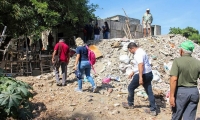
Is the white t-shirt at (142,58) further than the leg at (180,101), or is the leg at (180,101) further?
the white t-shirt at (142,58)

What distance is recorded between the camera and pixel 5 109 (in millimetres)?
3730

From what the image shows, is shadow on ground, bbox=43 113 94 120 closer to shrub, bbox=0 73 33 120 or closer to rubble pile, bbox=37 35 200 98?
shrub, bbox=0 73 33 120

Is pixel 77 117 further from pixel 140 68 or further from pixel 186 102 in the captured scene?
pixel 186 102

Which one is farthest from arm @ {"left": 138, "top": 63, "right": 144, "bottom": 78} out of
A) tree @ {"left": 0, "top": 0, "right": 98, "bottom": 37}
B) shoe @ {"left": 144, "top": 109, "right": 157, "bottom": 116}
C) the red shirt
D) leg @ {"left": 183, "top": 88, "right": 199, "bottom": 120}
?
tree @ {"left": 0, "top": 0, "right": 98, "bottom": 37}

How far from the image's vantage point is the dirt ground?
16.3 ft

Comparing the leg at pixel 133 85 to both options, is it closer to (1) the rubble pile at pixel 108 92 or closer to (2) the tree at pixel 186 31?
(1) the rubble pile at pixel 108 92

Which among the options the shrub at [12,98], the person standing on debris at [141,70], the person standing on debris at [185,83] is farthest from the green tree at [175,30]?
the shrub at [12,98]

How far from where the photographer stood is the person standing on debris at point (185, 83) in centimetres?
333

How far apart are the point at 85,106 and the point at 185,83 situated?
271 cm

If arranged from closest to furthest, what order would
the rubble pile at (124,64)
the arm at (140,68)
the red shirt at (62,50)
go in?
the arm at (140,68) → the red shirt at (62,50) → the rubble pile at (124,64)

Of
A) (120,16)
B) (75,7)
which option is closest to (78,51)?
(75,7)

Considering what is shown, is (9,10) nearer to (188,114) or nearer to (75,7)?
(75,7)

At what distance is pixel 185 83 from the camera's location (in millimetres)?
3365

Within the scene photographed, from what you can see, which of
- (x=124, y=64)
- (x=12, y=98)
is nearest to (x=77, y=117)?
(x=12, y=98)
